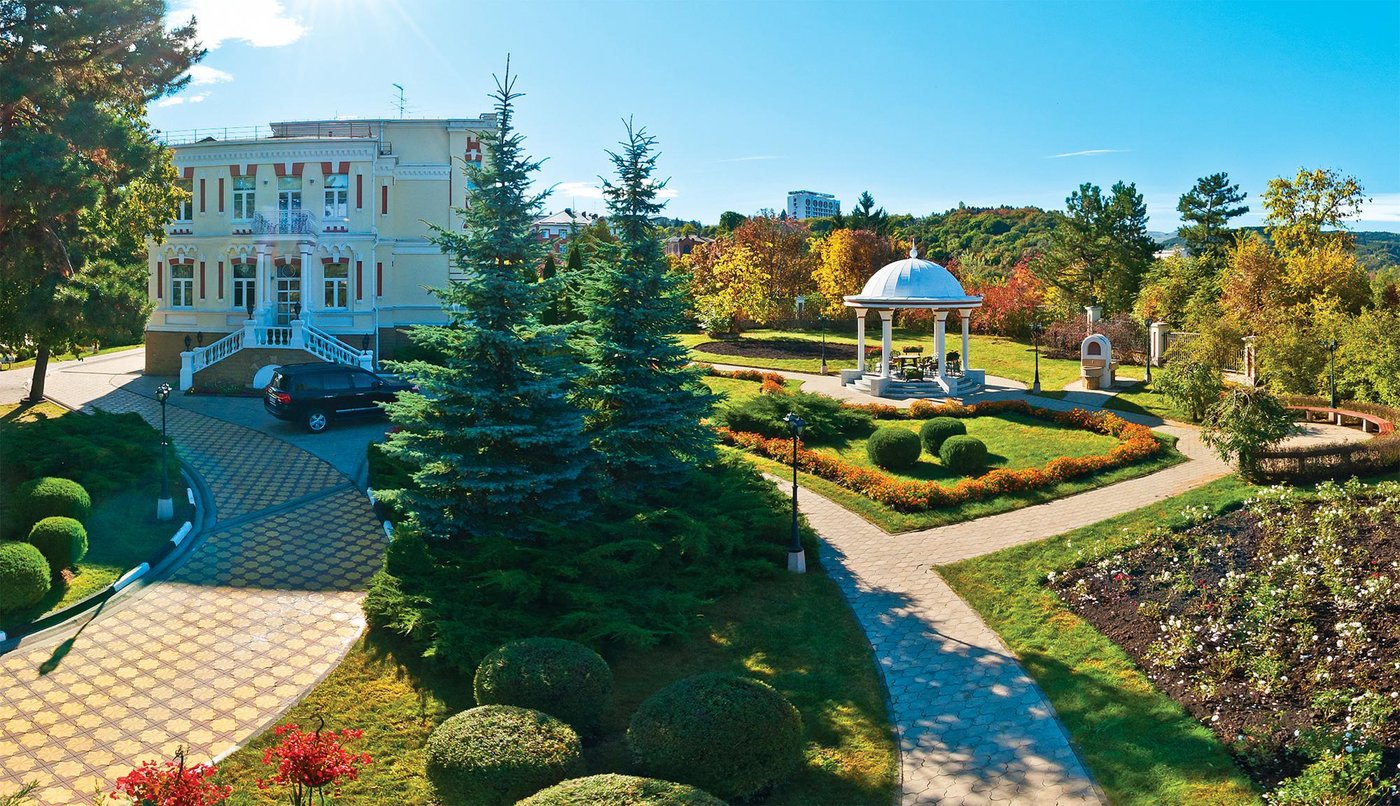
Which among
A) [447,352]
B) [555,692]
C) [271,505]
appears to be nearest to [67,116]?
[271,505]

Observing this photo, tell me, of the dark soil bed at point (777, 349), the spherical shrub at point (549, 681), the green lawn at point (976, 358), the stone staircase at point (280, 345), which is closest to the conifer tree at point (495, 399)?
the spherical shrub at point (549, 681)

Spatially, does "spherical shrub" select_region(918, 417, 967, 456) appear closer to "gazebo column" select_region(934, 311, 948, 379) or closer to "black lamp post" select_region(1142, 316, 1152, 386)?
"gazebo column" select_region(934, 311, 948, 379)

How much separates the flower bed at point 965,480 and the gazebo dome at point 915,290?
6363mm

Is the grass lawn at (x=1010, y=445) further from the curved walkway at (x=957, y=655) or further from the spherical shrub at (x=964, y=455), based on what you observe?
the curved walkway at (x=957, y=655)

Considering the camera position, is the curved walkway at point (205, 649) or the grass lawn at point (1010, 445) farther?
the grass lawn at point (1010, 445)

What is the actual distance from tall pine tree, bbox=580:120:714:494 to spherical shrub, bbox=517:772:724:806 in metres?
8.77

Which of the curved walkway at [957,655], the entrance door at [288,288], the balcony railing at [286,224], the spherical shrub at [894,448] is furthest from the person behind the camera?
the entrance door at [288,288]

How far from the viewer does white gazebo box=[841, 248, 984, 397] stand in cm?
3139

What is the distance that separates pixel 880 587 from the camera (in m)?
14.8

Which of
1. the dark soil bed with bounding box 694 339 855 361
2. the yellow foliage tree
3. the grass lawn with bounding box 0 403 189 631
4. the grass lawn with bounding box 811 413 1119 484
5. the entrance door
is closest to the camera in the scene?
the grass lawn with bounding box 0 403 189 631

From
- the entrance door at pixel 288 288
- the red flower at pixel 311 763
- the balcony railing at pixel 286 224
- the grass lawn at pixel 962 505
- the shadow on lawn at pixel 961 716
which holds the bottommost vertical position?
the shadow on lawn at pixel 961 716

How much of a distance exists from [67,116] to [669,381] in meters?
14.0

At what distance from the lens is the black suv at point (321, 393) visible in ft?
74.8

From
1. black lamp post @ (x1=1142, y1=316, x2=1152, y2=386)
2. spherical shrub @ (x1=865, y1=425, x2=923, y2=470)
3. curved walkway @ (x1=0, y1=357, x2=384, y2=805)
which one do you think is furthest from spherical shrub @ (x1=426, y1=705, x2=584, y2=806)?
black lamp post @ (x1=1142, y1=316, x2=1152, y2=386)
